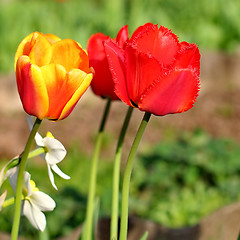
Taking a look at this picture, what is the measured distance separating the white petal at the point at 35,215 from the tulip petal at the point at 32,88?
182mm

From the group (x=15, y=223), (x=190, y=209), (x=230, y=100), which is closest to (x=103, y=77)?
(x=15, y=223)

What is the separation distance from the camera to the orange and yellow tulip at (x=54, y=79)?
854 millimetres

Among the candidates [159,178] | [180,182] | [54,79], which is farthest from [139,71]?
[180,182]

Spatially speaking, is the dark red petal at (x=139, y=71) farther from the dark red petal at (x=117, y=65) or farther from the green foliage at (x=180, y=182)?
the green foliage at (x=180, y=182)

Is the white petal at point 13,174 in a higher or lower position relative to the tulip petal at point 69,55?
lower

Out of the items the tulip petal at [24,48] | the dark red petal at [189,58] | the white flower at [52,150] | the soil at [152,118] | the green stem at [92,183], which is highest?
the dark red petal at [189,58]

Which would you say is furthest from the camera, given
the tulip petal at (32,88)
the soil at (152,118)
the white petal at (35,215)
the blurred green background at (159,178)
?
the soil at (152,118)

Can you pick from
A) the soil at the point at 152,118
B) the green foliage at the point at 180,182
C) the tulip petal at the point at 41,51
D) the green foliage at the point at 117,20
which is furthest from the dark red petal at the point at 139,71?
the green foliage at the point at 117,20

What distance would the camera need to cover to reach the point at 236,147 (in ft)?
9.14

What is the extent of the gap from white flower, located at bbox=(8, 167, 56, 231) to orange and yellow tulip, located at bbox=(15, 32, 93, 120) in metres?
0.14

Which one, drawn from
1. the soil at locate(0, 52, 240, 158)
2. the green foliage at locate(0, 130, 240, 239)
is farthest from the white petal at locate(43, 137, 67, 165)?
the soil at locate(0, 52, 240, 158)

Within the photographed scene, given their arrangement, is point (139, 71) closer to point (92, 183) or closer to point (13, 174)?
point (13, 174)

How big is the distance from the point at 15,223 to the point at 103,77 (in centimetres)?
35

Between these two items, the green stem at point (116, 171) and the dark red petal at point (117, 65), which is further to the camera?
the green stem at point (116, 171)
